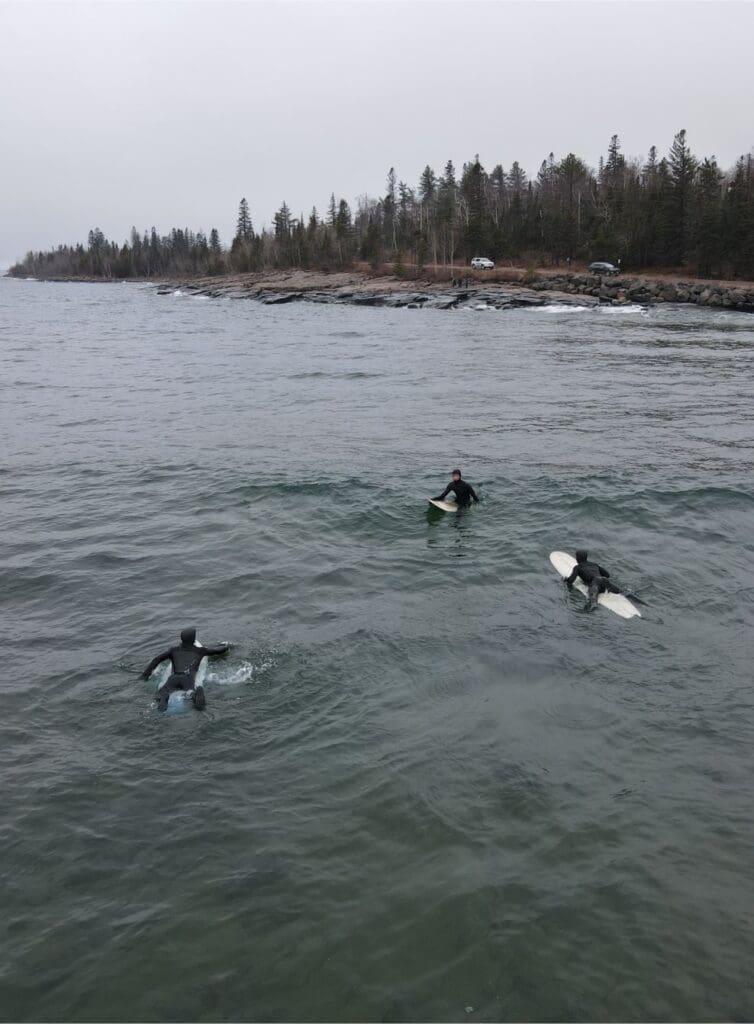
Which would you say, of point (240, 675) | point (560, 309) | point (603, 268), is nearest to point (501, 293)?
point (560, 309)

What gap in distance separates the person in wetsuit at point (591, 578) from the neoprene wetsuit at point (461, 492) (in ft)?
13.4

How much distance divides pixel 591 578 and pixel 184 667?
7643mm

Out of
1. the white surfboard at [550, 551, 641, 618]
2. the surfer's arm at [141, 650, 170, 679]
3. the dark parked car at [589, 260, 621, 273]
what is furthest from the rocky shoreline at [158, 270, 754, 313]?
the surfer's arm at [141, 650, 170, 679]

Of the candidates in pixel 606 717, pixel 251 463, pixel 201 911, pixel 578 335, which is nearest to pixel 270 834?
pixel 201 911

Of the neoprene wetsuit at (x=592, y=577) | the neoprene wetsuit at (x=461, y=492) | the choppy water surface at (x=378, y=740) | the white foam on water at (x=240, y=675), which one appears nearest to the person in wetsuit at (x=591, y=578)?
the neoprene wetsuit at (x=592, y=577)

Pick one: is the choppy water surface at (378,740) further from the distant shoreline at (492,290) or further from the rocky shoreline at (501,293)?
the distant shoreline at (492,290)

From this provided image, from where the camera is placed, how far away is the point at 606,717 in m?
10.2

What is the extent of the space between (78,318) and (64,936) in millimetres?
83169

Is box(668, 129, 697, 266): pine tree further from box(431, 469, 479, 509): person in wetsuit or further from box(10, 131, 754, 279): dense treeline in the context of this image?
box(431, 469, 479, 509): person in wetsuit

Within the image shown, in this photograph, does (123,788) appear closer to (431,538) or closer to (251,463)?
(431,538)

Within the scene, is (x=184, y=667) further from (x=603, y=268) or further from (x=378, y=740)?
(x=603, y=268)

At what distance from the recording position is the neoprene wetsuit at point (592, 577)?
43.7ft

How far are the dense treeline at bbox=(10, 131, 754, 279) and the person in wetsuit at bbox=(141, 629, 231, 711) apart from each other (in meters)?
86.4

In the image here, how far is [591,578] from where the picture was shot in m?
13.7
